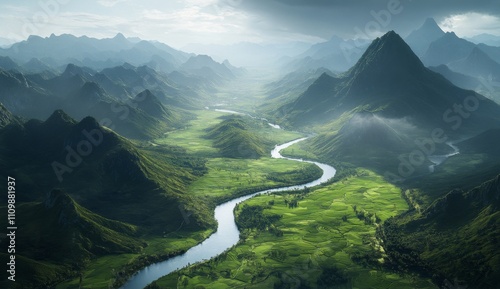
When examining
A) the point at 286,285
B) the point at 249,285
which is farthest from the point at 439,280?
the point at 249,285

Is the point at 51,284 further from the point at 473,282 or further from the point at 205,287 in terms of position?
the point at 473,282

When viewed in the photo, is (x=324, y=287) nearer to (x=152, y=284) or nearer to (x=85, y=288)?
(x=152, y=284)

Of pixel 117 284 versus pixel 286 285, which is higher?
pixel 117 284

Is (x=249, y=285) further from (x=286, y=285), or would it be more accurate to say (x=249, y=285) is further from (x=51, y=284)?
(x=51, y=284)

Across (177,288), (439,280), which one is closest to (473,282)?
(439,280)

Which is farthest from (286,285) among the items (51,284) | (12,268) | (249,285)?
(12,268)

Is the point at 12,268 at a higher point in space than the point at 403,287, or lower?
higher

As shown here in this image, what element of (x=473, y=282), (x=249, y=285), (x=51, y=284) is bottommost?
(x=473, y=282)
